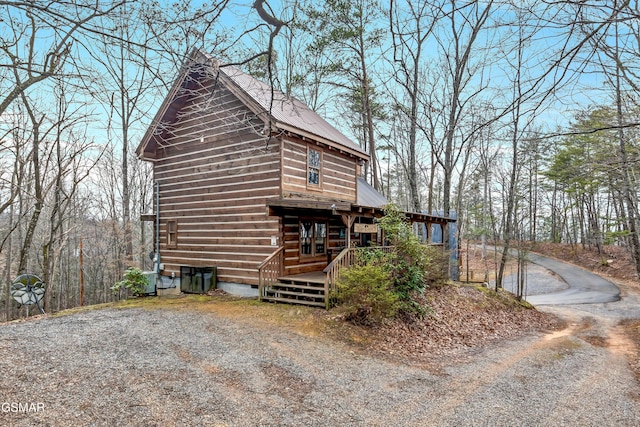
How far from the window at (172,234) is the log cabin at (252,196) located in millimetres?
39

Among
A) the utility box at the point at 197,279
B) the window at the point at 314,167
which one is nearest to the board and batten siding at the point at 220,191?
the utility box at the point at 197,279

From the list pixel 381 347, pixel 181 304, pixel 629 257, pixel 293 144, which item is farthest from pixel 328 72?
pixel 629 257

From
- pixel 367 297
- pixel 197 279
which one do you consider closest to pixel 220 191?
pixel 197 279

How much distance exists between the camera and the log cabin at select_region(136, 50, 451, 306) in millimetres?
10492

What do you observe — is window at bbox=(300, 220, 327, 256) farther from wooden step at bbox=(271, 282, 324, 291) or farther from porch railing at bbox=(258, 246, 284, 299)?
wooden step at bbox=(271, 282, 324, 291)

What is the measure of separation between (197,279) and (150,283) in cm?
186

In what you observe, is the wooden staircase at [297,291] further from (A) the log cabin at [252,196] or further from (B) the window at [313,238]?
(B) the window at [313,238]

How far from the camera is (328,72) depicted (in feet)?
58.4

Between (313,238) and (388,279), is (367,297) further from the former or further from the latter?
(313,238)

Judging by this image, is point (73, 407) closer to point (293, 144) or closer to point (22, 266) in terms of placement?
point (293, 144)

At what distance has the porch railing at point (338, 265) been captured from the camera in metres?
9.17

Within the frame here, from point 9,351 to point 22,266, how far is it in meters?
8.31

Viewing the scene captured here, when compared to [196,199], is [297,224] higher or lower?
lower

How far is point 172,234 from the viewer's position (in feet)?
45.2
